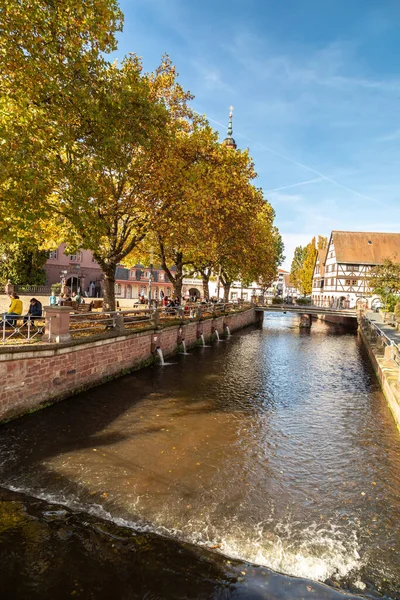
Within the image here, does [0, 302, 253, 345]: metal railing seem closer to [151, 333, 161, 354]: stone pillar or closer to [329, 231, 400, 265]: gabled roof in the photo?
[151, 333, 161, 354]: stone pillar

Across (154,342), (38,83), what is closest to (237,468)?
(154,342)

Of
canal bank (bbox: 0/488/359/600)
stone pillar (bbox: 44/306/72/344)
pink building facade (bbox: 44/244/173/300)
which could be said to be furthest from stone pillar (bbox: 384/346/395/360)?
pink building facade (bbox: 44/244/173/300)

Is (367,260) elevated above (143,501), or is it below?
above

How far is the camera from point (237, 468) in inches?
345

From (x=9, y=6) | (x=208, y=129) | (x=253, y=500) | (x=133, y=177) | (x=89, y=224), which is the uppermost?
(x=208, y=129)

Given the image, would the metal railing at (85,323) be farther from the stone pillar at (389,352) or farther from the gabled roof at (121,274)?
the gabled roof at (121,274)

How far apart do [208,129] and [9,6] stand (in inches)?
483

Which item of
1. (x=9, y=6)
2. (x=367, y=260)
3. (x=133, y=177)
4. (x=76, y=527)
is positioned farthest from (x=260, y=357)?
(x=367, y=260)

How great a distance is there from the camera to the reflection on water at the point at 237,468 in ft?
20.8

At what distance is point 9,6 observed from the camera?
10305 millimetres

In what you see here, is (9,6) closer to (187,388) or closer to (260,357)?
(187,388)

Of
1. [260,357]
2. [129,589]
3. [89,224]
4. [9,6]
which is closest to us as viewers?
[129,589]

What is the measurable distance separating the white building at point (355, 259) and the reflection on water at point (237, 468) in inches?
1844

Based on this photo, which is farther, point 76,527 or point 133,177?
point 133,177
